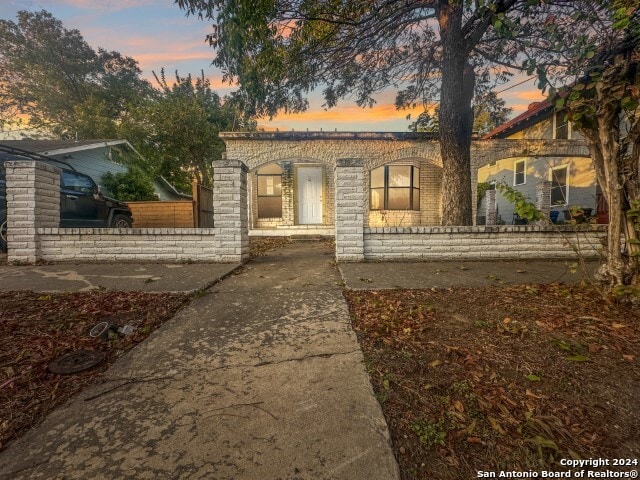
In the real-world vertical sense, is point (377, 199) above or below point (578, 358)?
above

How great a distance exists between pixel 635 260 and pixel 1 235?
10.2 m

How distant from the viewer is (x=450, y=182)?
6203 millimetres

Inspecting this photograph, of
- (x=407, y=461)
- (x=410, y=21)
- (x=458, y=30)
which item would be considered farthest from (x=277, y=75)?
(x=407, y=461)

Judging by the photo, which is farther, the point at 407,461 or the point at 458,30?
the point at 458,30

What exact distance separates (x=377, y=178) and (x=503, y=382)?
37.5ft

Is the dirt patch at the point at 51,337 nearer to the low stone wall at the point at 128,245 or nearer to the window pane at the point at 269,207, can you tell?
the low stone wall at the point at 128,245

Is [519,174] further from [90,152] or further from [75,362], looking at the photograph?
[90,152]

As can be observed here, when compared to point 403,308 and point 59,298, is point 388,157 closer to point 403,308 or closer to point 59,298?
point 403,308

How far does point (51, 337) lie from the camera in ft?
7.41

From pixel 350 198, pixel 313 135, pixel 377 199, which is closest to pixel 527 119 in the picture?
pixel 377 199

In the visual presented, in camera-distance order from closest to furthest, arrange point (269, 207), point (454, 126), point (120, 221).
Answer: point (454, 126), point (120, 221), point (269, 207)

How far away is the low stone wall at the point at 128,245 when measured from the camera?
197 inches

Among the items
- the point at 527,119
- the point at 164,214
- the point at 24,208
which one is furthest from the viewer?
the point at 527,119

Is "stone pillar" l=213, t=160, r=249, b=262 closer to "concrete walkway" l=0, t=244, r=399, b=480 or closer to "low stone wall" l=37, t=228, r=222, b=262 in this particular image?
"low stone wall" l=37, t=228, r=222, b=262
